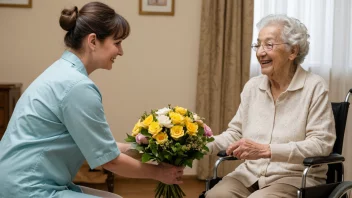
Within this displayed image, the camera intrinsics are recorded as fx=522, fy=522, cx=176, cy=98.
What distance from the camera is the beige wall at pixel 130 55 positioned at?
15.7 ft

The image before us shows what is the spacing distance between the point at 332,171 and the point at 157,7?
266 centimetres

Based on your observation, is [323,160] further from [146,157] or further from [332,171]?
[146,157]

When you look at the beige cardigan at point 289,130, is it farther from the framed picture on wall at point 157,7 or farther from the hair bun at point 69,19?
the framed picture on wall at point 157,7

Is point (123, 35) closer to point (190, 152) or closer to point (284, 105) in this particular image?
point (190, 152)

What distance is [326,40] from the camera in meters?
4.97

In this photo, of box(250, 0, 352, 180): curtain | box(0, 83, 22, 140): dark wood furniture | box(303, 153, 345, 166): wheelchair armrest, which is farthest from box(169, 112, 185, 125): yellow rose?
box(250, 0, 352, 180): curtain

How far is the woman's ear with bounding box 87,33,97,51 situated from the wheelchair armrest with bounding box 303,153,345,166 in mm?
1102

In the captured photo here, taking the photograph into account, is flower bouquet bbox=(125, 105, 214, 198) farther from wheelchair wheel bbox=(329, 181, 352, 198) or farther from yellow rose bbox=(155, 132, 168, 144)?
wheelchair wheel bbox=(329, 181, 352, 198)

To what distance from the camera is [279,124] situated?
2717 millimetres

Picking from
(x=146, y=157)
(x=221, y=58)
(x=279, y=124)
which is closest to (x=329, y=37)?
(x=221, y=58)

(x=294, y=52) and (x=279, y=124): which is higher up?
(x=294, y=52)

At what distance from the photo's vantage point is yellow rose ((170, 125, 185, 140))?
7.21ft

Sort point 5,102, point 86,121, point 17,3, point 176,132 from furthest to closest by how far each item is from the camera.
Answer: point 17,3 < point 5,102 < point 176,132 < point 86,121

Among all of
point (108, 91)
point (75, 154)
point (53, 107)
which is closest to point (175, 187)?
point (75, 154)
